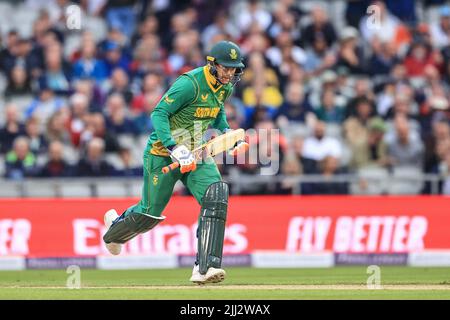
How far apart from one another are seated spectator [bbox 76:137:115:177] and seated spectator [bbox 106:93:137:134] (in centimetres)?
110

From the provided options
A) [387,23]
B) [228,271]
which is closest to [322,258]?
[228,271]

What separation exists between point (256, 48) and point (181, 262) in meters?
5.31

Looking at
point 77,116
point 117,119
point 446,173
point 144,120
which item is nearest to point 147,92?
point 144,120

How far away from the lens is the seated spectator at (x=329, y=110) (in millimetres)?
19250

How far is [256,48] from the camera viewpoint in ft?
65.7

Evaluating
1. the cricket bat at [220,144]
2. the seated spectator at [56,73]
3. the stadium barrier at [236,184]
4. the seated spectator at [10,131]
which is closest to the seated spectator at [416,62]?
the stadium barrier at [236,184]

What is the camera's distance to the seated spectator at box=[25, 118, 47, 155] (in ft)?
59.0

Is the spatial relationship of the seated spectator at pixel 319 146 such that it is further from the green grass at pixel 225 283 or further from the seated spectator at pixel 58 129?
the seated spectator at pixel 58 129

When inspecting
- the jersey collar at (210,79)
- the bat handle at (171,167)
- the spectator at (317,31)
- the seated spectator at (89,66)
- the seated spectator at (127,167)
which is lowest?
the seated spectator at (127,167)

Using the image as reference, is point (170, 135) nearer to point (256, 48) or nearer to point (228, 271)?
point (228, 271)

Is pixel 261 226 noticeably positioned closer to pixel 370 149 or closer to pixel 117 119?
pixel 370 149

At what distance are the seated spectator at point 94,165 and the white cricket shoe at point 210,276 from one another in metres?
6.38

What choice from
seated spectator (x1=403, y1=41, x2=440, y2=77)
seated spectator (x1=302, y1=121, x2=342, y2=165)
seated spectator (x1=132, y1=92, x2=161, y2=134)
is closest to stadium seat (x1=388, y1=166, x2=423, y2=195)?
seated spectator (x1=302, y1=121, x2=342, y2=165)

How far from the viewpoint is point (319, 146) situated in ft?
60.2
